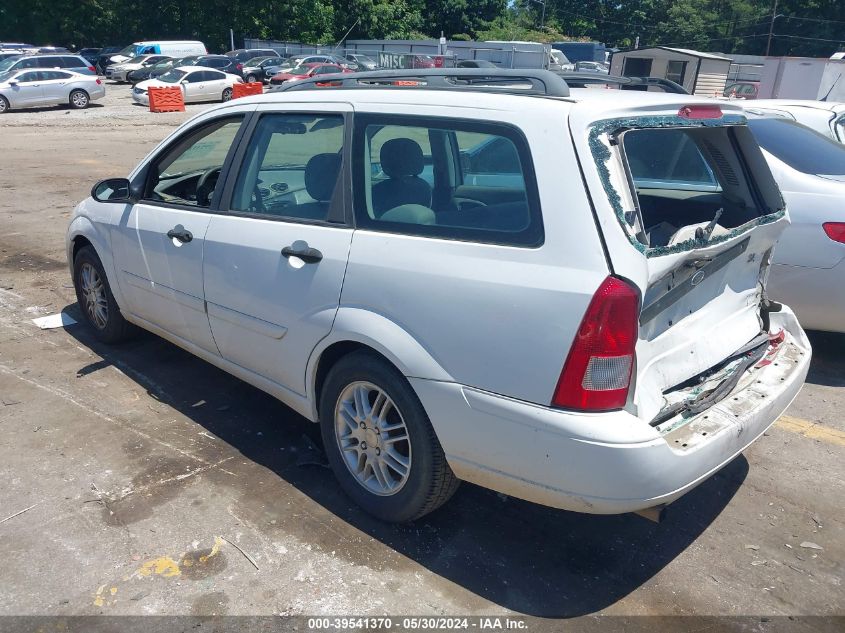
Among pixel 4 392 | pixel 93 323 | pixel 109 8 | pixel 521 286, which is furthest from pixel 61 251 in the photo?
pixel 109 8

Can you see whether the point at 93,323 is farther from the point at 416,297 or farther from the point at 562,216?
the point at 562,216

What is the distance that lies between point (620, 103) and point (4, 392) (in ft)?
13.4

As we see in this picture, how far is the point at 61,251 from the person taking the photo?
7965 millimetres

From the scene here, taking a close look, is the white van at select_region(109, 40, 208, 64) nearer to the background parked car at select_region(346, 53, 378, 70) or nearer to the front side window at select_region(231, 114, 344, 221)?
the background parked car at select_region(346, 53, 378, 70)

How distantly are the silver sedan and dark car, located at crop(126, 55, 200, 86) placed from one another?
19.7 feet

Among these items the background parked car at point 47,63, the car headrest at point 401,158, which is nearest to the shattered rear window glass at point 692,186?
the car headrest at point 401,158

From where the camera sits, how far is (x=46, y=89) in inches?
997

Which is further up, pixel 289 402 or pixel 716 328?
pixel 716 328

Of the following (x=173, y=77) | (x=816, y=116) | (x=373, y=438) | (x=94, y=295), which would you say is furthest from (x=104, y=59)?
(x=373, y=438)

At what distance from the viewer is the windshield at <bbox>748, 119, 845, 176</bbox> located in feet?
16.7

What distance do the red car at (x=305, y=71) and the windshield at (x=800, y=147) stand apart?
26981 mm

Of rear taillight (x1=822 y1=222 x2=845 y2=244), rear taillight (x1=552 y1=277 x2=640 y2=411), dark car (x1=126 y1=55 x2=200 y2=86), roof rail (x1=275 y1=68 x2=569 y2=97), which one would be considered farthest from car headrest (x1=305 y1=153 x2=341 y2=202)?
dark car (x1=126 y1=55 x2=200 y2=86)

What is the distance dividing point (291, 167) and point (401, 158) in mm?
740

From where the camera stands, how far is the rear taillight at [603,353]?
2.50 metres
